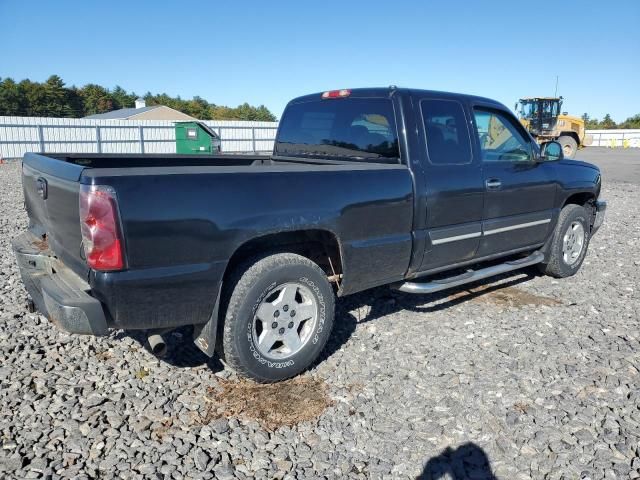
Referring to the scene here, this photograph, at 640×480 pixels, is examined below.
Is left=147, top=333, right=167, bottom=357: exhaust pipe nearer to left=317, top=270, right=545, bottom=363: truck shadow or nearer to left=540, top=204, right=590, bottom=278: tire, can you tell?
left=317, top=270, right=545, bottom=363: truck shadow

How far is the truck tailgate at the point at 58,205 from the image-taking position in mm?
2732

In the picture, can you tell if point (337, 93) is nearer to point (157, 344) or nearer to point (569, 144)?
point (157, 344)

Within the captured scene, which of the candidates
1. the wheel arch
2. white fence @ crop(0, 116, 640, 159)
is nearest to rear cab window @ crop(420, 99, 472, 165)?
the wheel arch

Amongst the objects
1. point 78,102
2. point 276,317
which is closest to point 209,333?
point 276,317

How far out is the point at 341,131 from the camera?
431 cm

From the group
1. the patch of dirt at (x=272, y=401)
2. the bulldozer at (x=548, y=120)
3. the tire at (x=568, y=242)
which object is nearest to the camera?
the patch of dirt at (x=272, y=401)

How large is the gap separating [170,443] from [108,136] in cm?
2623

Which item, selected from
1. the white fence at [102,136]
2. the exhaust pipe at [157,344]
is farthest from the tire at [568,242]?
the white fence at [102,136]

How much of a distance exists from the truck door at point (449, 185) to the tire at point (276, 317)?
1.10 metres

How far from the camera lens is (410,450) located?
2.67m

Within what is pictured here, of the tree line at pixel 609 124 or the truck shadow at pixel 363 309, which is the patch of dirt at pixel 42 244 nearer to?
the truck shadow at pixel 363 309

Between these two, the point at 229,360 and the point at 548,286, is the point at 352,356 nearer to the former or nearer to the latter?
the point at 229,360

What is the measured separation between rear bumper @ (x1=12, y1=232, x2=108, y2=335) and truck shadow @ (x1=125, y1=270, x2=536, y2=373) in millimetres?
925

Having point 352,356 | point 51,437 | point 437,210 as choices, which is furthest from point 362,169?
point 51,437
